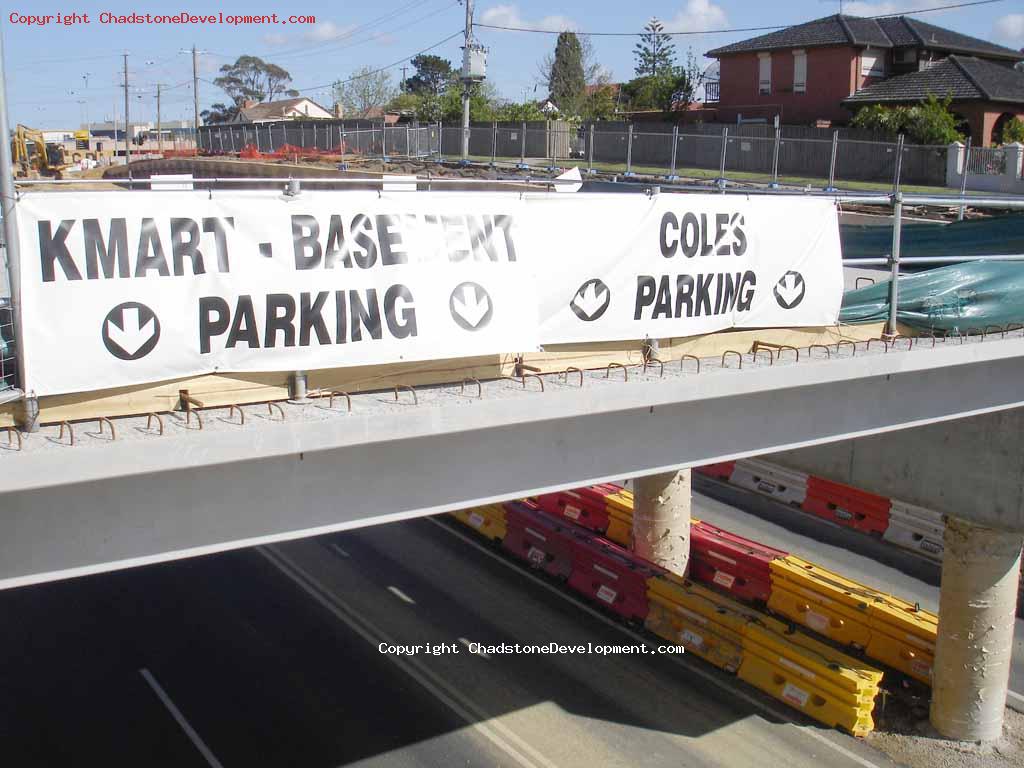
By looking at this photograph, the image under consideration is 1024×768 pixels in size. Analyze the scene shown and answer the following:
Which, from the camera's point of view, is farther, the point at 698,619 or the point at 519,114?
the point at 519,114

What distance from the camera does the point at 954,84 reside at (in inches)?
1459

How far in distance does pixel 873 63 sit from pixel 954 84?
5.99 meters

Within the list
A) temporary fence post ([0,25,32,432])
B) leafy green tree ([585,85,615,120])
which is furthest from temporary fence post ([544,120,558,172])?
leafy green tree ([585,85,615,120])

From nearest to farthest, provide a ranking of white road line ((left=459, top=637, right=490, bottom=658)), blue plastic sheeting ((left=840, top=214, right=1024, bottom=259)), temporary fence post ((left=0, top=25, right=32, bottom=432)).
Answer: temporary fence post ((left=0, top=25, right=32, bottom=432)) < blue plastic sheeting ((left=840, top=214, right=1024, bottom=259)) < white road line ((left=459, top=637, right=490, bottom=658))

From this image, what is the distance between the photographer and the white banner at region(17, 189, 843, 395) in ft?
16.3

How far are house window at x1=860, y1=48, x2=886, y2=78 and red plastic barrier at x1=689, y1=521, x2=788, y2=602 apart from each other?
103 ft

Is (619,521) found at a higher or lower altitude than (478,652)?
higher

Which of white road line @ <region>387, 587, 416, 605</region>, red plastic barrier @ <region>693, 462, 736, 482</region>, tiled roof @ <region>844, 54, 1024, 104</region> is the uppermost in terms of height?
tiled roof @ <region>844, 54, 1024, 104</region>

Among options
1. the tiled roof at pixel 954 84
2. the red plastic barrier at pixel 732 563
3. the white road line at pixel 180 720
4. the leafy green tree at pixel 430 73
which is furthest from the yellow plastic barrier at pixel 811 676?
the leafy green tree at pixel 430 73

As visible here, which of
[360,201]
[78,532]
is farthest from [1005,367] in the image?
[78,532]

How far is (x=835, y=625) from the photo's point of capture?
14.5m

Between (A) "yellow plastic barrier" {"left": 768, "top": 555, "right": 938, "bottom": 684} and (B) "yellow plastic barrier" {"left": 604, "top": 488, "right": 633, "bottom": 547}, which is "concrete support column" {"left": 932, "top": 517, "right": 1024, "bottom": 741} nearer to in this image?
(A) "yellow plastic barrier" {"left": 768, "top": 555, "right": 938, "bottom": 684}

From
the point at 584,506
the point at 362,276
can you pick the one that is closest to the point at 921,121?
the point at 584,506

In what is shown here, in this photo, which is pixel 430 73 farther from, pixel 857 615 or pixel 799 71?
pixel 857 615
